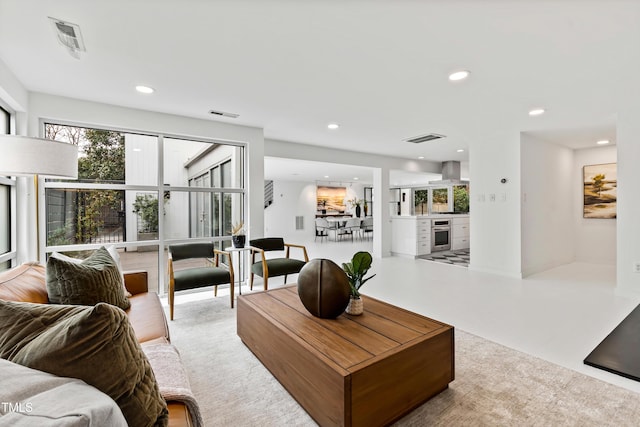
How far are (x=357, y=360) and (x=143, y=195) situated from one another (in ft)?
11.8

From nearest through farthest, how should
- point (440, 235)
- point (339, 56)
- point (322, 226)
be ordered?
1. point (339, 56)
2. point (440, 235)
3. point (322, 226)

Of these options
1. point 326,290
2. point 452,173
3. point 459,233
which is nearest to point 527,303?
point 326,290

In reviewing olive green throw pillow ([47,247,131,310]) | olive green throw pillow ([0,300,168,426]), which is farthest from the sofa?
olive green throw pillow ([0,300,168,426])

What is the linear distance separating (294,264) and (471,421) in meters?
2.54

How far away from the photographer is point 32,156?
1.99 meters

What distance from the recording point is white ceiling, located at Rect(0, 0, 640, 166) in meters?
1.88

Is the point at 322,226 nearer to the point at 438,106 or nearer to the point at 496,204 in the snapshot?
the point at 496,204

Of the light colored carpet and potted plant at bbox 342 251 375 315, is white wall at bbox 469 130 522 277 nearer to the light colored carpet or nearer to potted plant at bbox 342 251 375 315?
the light colored carpet

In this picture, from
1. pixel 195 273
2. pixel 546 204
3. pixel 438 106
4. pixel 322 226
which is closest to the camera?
pixel 195 273

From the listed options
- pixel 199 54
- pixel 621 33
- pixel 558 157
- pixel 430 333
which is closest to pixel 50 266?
pixel 199 54

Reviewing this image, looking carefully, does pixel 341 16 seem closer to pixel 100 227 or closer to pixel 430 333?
pixel 430 333

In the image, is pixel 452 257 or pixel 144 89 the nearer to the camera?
pixel 144 89

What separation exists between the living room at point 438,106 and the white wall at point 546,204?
0.14 feet

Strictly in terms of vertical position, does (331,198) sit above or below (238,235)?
above
